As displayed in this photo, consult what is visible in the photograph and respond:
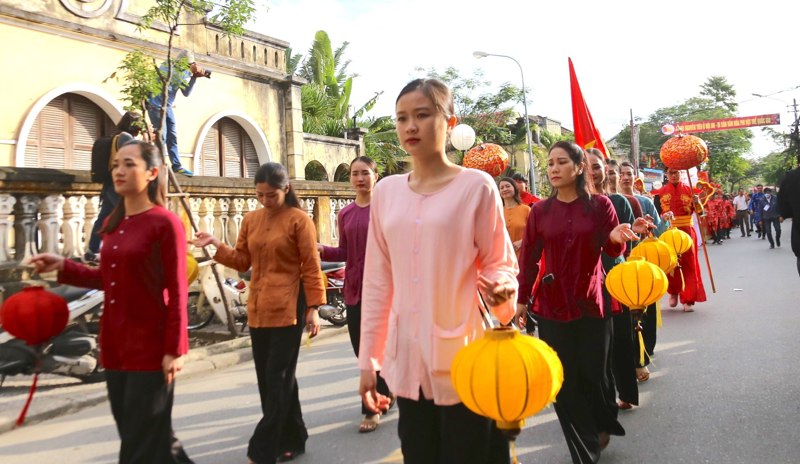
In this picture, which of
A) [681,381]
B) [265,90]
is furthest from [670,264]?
[265,90]

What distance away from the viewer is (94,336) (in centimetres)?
612

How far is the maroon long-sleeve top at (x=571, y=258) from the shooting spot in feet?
11.9

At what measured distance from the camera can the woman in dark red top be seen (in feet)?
11.7

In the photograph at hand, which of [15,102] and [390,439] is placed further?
[15,102]

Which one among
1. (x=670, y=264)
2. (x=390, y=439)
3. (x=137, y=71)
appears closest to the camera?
(x=390, y=439)

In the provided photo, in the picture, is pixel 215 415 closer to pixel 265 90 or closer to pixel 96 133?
pixel 96 133

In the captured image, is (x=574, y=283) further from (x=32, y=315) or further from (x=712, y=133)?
(x=712, y=133)

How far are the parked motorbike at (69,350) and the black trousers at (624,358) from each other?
428 centimetres

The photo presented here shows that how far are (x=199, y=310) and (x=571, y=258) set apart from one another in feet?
20.1

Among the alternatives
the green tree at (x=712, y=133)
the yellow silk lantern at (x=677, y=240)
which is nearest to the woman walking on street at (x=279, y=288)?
the yellow silk lantern at (x=677, y=240)

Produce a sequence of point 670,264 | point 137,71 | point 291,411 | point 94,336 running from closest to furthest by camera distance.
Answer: point 291,411, point 670,264, point 94,336, point 137,71

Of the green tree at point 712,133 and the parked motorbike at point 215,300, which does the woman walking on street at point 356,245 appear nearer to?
the parked motorbike at point 215,300

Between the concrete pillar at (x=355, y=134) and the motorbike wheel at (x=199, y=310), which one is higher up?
the concrete pillar at (x=355, y=134)

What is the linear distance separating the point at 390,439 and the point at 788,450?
248 centimetres
